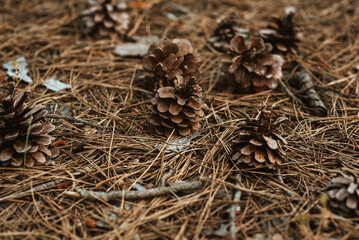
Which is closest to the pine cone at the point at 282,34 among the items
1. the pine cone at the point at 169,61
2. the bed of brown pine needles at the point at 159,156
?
the bed of brown pine needles at the point at 159,156

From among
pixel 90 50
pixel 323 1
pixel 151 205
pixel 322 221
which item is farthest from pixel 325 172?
pixel 323 1

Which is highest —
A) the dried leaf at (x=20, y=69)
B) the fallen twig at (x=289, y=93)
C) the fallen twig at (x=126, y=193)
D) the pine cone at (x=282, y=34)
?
the pine cone at (x=282, y=34)

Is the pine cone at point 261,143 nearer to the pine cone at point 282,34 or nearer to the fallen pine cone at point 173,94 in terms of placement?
the fallen pine cone at point 173,94

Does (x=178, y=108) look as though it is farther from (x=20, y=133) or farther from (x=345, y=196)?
(x=345, y=196)

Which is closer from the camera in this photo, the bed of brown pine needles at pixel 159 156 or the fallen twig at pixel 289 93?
the bed of brown pine needles at pixel 159 156

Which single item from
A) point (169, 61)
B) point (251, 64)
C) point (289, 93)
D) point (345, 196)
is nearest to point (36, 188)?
point (169, 61)
